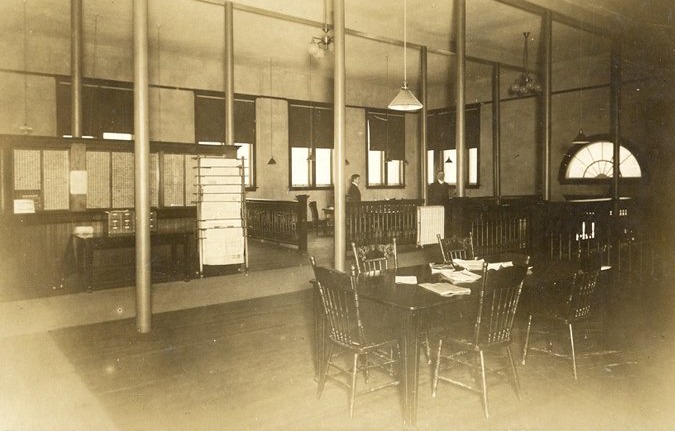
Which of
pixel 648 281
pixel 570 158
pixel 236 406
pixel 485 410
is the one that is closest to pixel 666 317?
pixel 648 281

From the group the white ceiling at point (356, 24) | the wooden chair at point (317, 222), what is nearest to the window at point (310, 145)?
the wooden chair at point (317, 222)

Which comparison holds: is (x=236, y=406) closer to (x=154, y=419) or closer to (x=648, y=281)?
(x=154, y=419)

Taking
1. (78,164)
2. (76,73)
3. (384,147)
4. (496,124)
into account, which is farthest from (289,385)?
(384,147)

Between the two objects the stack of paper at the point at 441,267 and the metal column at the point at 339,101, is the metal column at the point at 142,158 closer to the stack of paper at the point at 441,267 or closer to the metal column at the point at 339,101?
the metal column at the point at 339,101

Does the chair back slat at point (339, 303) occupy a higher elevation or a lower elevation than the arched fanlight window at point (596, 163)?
lower

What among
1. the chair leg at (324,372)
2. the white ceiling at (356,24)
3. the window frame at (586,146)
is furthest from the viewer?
the window frame at (586,146)

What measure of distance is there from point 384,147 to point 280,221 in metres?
6.90

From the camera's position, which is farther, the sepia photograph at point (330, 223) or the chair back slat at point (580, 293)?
the chair back slat at point (580, 293)

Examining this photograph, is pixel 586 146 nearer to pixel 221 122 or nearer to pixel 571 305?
pixel 221 122

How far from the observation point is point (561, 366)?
14.5 feet

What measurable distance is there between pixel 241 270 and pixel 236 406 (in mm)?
4834

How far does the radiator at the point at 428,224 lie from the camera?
400 inches

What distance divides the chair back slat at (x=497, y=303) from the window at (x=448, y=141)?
12995mm

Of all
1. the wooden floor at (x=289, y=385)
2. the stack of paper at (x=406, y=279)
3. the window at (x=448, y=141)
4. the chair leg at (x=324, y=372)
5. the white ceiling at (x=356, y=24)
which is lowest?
the wooden floor at (x=289, y=385)
